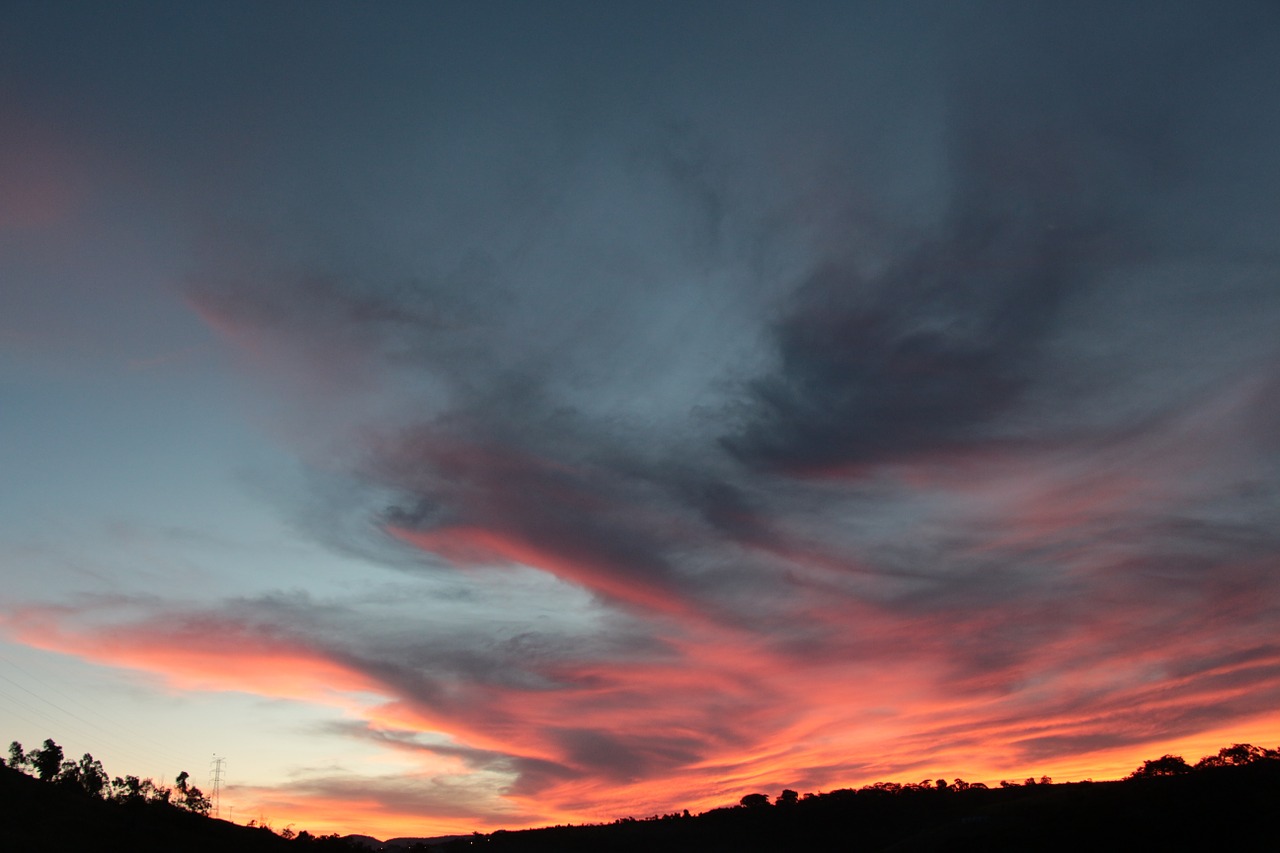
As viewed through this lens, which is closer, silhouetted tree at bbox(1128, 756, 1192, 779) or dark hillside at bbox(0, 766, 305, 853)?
dark hillside at bbox(0, 766, 305, 853)

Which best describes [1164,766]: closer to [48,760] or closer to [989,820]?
[989,820]

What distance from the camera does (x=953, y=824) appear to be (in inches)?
4500

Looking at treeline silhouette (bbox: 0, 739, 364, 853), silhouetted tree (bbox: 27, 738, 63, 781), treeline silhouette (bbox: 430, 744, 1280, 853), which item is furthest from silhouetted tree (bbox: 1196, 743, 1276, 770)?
silhouetted tree (bbox: 27, 738, 63, 781)

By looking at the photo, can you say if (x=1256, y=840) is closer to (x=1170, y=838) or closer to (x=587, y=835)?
(x=1170, y=838)

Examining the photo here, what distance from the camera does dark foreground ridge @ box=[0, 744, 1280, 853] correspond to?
78.9 meters

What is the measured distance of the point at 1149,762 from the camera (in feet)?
446

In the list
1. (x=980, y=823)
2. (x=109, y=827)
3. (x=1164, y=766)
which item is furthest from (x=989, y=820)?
(x=109, y=827)

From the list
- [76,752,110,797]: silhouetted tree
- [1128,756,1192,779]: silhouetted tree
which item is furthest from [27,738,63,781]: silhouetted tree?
[1128,756,1192,779]: silhouetted tree

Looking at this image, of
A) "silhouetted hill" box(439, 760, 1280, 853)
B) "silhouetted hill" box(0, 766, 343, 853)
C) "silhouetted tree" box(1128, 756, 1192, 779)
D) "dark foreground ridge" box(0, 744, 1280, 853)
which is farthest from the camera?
"silhouetted tree" box(1128, 756, 1192, 779)

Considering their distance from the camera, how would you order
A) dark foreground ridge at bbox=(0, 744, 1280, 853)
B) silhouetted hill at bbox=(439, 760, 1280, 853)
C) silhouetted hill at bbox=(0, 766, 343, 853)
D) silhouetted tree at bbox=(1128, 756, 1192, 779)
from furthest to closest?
silhouetted tree at bbox=(1128, 756, 1192, 779), silhouetted hill at bbox=(439, 760, 1280, 853), dark foreground ridge at bbox=(0, 744, 1280, 853), silhouetted hill at bbox=(0, 766, 343, 853)

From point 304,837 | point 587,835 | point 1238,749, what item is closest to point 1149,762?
point 1238,749

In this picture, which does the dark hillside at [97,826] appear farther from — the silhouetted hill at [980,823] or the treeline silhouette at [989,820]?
the silhouetted hill at [980,823]

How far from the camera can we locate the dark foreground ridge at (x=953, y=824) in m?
78.9

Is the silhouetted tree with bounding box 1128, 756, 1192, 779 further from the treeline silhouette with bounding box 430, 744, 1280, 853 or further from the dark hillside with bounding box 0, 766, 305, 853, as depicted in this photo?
the dark hillside with bounding box 0, 766, 305, 853
